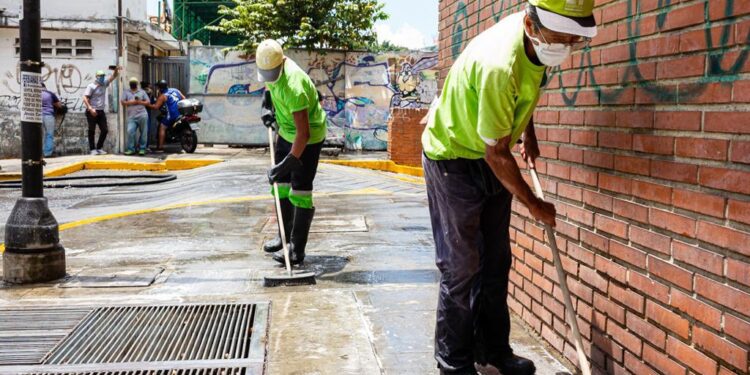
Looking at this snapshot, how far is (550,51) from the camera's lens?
2.83 meters

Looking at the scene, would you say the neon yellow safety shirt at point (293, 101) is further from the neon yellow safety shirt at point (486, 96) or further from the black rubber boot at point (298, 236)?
the neon yellow safety shirt at point (486, 96)

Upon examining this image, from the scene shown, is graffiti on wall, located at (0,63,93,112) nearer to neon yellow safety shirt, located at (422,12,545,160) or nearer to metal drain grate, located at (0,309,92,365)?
metal drain grate, located at (0,309,92,365)

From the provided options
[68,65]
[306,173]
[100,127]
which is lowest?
[306,173]

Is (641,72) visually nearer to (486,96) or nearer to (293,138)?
(486,96)

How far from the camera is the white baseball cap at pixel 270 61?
5.52 m

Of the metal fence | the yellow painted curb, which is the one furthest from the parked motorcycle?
the yellow painted curb

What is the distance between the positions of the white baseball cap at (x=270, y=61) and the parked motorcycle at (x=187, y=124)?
494 inches

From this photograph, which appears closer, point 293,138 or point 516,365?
point 516,365

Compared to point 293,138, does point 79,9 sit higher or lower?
higher

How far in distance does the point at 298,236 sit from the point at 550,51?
3.48 meters

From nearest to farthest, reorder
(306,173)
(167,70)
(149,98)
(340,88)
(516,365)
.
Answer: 1. (516,365)
2. (306,173)
3. (149,98)
4. (340,88)
5. (167,70)

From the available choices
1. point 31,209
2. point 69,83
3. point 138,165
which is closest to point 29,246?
point 31,209

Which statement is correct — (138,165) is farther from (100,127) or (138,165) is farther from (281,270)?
(281,270)

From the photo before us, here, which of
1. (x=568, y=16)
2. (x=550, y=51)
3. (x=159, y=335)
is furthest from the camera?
(x=159, y=335)
